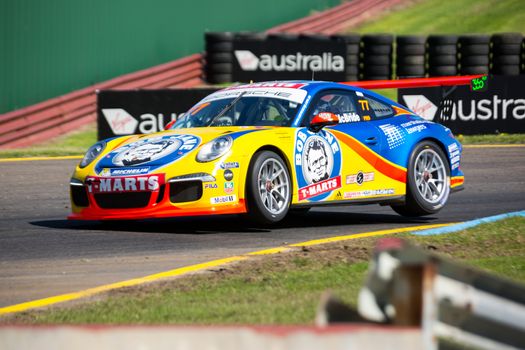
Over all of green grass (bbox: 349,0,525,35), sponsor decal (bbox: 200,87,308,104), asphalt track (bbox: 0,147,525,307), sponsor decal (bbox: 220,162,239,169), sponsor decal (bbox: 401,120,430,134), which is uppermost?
green grass (bbox: 349,0,525,35)

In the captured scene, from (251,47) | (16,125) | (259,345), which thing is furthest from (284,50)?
(259,345)

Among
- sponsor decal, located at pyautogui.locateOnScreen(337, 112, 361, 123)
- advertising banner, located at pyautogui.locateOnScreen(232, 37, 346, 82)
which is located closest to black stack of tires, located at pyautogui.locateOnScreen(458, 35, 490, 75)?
advertising banner, located at pyautogui.locateOnScreen(232, 37, 346, 82)

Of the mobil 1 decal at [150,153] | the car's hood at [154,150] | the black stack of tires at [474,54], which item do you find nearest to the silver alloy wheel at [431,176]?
the car's hood at [154,150]

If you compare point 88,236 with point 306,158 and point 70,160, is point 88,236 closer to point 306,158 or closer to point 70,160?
point 306,158

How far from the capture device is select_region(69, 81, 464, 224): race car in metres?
8.59

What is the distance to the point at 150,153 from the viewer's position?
28.8 feet

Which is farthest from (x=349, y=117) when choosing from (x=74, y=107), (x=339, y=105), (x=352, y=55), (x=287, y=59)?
(x=352, y=55)

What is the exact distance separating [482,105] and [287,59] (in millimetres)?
4173

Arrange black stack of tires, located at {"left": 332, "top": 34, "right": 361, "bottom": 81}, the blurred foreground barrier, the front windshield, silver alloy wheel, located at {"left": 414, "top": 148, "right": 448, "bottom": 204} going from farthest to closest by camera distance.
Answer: black stack of tires, located at {"left": 332, "top": 34, "right": 361, "bottom": 81}, silver alloy wheel, located at {"left": 414, "top": 148, "right": 448, "bottom": 204}, the front windshield, the blurred foreground barrier

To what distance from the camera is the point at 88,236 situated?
866 cm

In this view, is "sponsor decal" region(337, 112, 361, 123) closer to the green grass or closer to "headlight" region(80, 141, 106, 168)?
"headlight" region(80, 141, 106, 168)

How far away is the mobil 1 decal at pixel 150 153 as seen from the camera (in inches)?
341

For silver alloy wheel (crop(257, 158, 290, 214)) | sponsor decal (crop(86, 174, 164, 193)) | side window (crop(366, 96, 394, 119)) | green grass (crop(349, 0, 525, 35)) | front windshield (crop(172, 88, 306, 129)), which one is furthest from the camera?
green grass (crop(349, 0, 525, 35))

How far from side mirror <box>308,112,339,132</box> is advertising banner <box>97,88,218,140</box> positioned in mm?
7079
